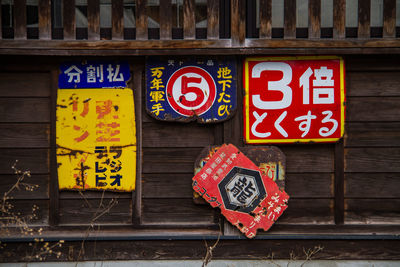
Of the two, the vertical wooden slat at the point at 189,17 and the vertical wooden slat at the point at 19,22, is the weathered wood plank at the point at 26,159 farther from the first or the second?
the vertical wooden slat at the point at 189,17

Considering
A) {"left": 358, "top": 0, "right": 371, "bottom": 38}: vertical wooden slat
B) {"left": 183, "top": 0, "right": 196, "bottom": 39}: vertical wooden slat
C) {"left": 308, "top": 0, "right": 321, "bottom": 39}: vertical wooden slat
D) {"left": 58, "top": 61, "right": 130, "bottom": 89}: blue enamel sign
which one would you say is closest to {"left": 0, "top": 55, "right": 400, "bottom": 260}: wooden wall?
{"left": 58, "top": 61, "right": 130, "bottom": 89}: blue enamel sign

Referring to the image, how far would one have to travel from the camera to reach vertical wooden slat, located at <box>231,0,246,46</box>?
397 cm

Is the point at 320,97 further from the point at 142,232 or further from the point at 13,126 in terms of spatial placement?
the point at 13,126

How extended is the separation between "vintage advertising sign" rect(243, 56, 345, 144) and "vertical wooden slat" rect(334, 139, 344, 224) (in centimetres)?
19

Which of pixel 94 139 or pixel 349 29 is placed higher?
pixel 349 29

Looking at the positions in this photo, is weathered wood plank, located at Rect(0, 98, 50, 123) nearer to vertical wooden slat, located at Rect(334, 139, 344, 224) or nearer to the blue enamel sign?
the blue enamel sign

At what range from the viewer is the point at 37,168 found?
163 inches

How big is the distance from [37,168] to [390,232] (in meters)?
4.63

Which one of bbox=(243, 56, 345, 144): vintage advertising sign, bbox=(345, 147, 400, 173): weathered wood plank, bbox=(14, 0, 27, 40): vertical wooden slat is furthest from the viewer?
bbox=(345, 147, 400, 173): weathered wood plank

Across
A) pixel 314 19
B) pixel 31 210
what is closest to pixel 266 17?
pixel 314 19

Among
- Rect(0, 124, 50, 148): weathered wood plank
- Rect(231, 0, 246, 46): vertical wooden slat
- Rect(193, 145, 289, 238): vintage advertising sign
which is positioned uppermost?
Rect(231, 0, 246, 46): vertical wooden slat

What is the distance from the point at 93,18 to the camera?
3959 millimetres

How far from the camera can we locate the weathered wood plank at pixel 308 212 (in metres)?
4.19

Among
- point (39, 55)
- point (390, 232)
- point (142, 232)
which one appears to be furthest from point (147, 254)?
point (390, 232)
